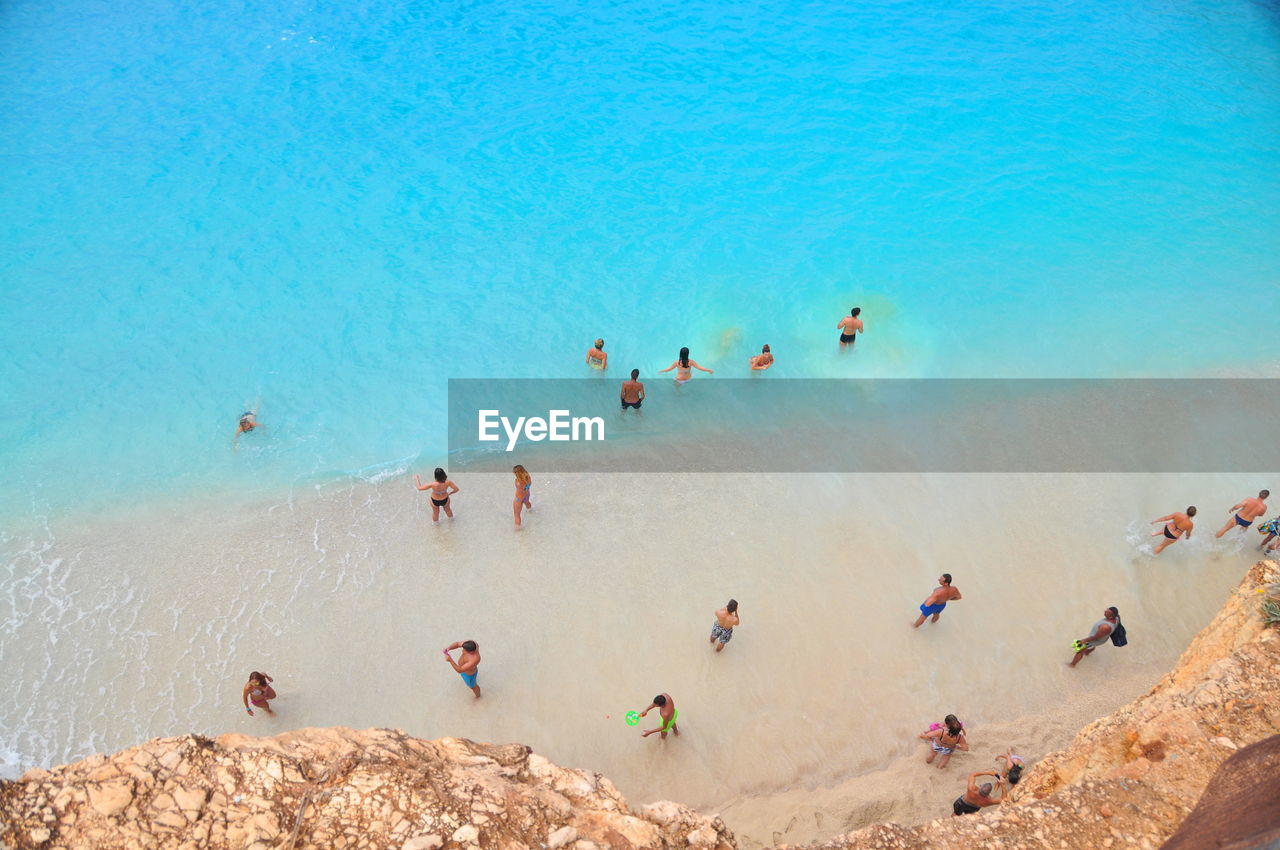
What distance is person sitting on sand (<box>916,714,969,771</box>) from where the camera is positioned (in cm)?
775

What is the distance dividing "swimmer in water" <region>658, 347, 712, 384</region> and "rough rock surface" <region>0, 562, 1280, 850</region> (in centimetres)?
763

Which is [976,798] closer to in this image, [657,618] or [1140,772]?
[1140,772]

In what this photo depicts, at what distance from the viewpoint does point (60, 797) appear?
4434mm

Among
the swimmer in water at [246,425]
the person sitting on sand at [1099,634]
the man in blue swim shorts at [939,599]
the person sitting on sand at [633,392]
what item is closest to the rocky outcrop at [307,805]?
the man in blue swim shorts at [939,599]

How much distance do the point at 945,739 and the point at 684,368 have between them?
7.07 meters

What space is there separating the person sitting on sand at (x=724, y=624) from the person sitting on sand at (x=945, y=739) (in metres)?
2.40

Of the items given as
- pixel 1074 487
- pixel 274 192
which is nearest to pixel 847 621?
pixel 1074 487

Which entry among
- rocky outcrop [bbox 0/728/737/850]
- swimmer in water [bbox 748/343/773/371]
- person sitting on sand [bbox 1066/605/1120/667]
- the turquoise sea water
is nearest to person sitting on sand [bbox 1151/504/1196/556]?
person sitting on sand [bbox 1066/605/1120/667]

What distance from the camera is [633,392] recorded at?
12156 mm

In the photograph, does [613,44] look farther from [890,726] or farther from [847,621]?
[890,726]

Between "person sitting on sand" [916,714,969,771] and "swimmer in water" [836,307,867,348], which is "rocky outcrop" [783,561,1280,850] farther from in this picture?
"swimmer in water" [836,307,867,348]

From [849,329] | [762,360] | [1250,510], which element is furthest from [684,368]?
[1250,510]

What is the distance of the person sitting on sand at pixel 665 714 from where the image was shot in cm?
782
